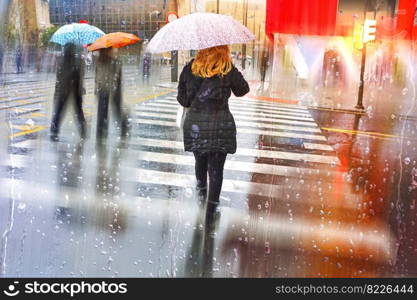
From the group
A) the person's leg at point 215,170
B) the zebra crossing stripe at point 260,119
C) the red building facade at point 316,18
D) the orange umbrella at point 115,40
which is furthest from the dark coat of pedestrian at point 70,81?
the red building facade at point 316,18

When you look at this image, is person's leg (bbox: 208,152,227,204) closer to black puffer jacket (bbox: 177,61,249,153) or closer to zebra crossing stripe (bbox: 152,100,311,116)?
black puffer jacket (bbox: 177,61,249,153)

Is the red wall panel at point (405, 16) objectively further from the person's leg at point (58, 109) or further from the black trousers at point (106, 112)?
the person's leg at point (58, 109)

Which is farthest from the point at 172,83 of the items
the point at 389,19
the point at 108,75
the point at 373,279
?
the point at 373,279

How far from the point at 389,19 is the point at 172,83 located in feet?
7.63

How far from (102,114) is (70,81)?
2.63ft

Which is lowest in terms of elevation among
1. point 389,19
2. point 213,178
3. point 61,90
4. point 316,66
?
point 213,178

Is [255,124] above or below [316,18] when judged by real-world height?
below

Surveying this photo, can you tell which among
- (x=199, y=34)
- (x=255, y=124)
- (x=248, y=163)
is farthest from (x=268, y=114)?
(x=199, y=34)

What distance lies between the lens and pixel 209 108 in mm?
3500

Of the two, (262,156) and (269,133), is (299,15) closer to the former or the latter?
(262,156)

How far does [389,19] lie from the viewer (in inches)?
169

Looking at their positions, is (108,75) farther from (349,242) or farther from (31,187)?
(349,242)

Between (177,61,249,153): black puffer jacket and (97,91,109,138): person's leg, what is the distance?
6.68ft

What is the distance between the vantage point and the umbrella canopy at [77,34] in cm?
405
